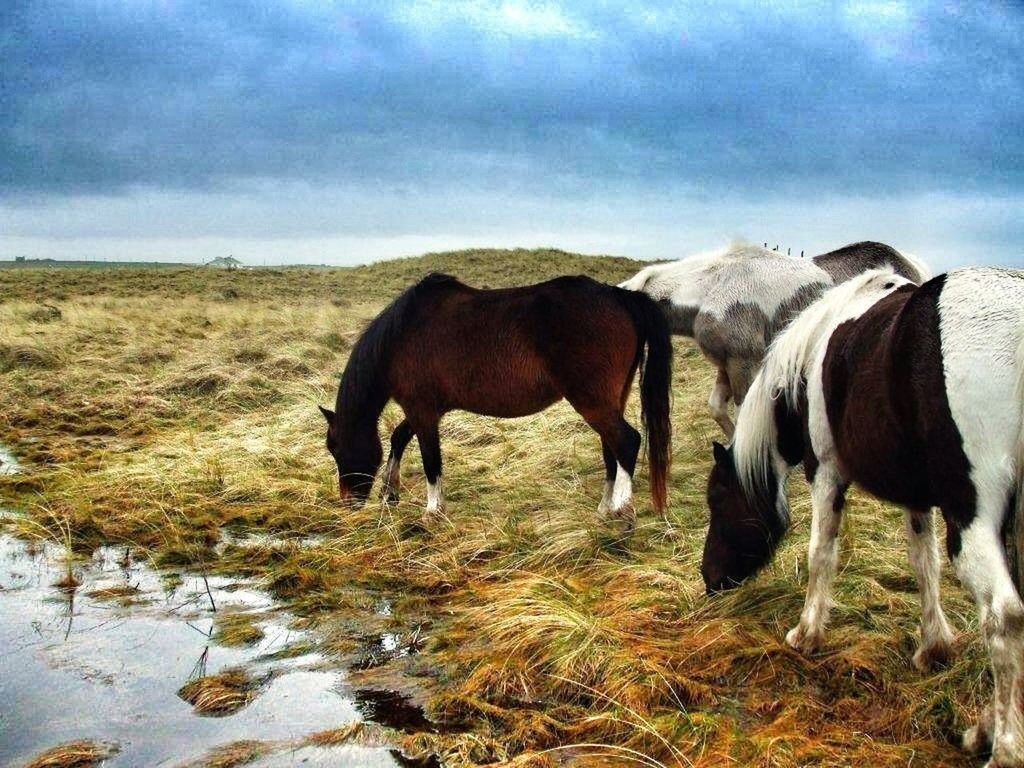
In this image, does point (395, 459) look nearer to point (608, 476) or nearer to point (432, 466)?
point (432, 466)

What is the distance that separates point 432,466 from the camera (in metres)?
5.59

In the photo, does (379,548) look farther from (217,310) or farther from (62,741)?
(217,310)

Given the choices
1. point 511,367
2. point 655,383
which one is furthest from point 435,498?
point 655,383

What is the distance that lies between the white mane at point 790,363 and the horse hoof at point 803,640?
65cm

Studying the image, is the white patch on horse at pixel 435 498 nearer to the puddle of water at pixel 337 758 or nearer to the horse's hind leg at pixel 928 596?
the puddle of water at pixel 337 758

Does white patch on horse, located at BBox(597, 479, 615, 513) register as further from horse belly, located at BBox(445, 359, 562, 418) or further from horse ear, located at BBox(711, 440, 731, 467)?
horse ear, located at BBox(711, 440, 731, 467)

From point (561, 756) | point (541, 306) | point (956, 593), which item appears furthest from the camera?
point (541, 306)

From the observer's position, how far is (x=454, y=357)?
5.48 m

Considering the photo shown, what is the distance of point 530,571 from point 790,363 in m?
1.85

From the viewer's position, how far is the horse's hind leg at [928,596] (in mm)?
3223

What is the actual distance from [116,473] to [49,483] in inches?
20.0

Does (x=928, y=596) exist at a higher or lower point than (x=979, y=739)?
higher

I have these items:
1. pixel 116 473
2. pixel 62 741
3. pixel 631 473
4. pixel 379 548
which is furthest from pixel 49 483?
pixel 631 473

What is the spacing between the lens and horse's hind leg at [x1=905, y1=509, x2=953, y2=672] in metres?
3.22
